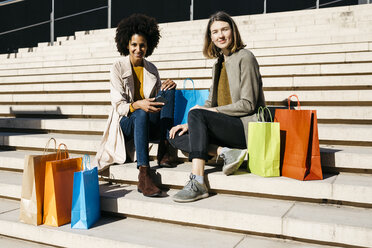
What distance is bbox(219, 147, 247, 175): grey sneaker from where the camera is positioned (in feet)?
8.88

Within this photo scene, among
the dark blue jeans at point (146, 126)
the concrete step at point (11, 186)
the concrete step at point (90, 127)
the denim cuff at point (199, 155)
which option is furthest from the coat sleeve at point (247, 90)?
the concrete step at point (11, 186)

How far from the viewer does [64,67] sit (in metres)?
6.57

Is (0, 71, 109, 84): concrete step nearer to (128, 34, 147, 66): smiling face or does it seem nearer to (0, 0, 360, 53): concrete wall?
(128, 34, 147, 66): smiling face

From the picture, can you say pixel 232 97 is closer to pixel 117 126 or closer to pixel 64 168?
pixel 117 126

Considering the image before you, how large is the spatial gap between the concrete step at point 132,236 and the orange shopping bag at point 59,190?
0.08 metres

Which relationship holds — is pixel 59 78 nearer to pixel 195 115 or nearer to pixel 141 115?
pixel 141 115

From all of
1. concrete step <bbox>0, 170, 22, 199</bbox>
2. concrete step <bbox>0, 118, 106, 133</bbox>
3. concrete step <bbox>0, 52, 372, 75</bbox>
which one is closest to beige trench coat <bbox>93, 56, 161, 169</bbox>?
concrete step <bbox>0, 170, 22, 199</bbox>

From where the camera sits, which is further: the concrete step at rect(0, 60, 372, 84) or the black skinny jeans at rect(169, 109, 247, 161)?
the concrete step at rect(0, 60, 372, 84)

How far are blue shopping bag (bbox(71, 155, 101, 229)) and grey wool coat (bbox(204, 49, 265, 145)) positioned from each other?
3.73 feet

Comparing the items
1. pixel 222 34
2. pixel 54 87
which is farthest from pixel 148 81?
pixel 54 87

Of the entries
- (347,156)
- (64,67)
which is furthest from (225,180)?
(64,67)

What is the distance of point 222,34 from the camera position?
305cm

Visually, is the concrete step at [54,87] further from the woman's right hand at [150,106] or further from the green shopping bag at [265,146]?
the green shopping bag at [265,146]

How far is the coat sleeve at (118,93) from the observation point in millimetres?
3213
